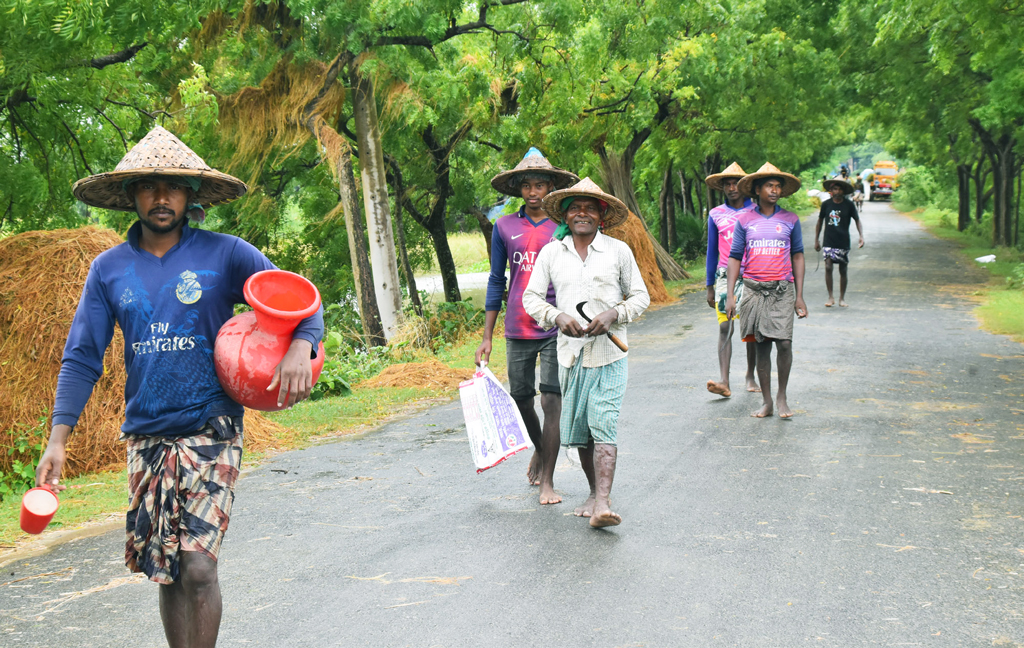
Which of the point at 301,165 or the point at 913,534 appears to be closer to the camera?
the point at 913,534

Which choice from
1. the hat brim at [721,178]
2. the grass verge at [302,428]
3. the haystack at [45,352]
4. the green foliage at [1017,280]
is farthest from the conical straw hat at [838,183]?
the haystack at [45,352]

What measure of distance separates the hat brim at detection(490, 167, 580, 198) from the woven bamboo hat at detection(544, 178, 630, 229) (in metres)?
0.29

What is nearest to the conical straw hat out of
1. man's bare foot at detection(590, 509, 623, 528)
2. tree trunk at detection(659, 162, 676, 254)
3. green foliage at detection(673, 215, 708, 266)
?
man's bare foot at detection(590, 509, 623, 528)

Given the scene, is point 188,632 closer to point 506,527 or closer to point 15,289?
point 506,527

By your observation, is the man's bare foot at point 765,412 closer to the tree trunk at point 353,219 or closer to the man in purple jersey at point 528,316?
the man in purple jersey at point 528,316

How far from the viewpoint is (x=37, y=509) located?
3.24 m

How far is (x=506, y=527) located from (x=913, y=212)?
60.2m

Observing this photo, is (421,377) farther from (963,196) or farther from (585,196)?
(963,196)

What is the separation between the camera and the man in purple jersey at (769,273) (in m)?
8.34

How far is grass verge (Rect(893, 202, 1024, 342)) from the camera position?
13828 mm

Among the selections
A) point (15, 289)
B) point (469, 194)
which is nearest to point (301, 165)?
point (469, 194)

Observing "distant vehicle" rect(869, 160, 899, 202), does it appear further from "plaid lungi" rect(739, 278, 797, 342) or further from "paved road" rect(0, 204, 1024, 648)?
"paved road" rect(0, 204, 1024, 648)

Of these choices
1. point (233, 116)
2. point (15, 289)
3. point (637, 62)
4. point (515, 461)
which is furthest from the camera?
point (637, 62)

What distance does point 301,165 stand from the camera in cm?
2067
